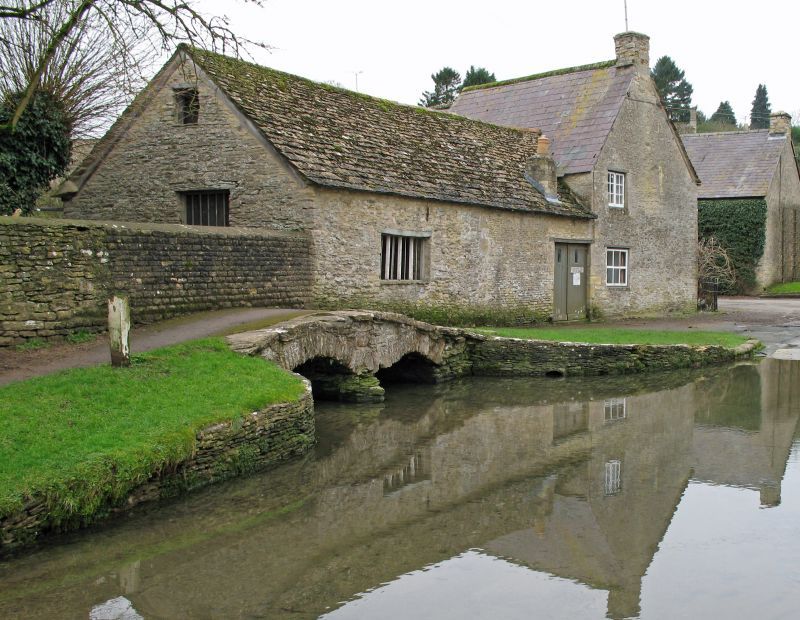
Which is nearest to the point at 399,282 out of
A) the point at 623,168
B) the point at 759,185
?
the point at 623,168

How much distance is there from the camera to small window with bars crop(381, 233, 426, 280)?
19500 mm

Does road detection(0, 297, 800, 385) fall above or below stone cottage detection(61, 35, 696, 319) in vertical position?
below

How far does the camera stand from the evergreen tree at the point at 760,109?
87.8 meters

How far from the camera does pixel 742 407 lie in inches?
558

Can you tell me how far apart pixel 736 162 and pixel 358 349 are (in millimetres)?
33296

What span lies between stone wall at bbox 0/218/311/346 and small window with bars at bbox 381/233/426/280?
98.2 inches

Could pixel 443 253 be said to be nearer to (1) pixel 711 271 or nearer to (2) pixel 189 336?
(2) pixel 189 336

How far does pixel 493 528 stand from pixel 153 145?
1454cm

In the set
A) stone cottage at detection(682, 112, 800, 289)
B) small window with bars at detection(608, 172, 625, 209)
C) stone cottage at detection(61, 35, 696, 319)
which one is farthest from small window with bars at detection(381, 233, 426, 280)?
stone cottage at detection(682, 112, 800, 289)

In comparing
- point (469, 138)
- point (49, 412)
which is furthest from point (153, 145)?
point (49, 412)

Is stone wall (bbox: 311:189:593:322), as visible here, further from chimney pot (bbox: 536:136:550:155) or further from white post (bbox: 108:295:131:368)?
white post (bbox: 108:295:131:368)

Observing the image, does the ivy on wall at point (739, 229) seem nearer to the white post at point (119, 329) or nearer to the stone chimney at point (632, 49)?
the stone chimney at point (632, 49)

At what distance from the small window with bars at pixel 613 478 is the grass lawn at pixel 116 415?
A: 13.3 feet

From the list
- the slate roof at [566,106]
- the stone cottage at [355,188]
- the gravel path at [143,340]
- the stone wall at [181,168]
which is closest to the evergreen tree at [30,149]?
the stone wall at [181,168]
